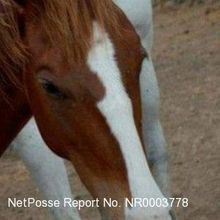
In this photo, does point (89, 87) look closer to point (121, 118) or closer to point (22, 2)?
point (121, 118)

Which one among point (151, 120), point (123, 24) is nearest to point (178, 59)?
point (151, 120)

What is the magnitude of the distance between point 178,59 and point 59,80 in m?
4.45

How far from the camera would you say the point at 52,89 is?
225cm

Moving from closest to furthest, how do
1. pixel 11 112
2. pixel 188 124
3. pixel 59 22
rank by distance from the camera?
pixel 59 22 < pixel 11 112 < pixel 188 124

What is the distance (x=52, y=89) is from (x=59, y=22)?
0.17m

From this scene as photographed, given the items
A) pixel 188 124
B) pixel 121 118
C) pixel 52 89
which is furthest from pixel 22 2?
pixel 188 124

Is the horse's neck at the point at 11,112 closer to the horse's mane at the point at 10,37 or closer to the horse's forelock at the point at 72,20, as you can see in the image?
the horse's mane at the point at 10,37

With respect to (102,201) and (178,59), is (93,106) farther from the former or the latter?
(178,59)

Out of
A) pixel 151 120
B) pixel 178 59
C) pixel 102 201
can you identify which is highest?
pixel 102 201

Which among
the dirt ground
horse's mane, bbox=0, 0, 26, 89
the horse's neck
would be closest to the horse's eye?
horse's mane, bbox=0, 0, 26, 89

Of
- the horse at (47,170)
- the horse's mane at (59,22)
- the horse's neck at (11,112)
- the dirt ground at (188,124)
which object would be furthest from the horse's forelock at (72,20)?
the dirt ground at (188,124)

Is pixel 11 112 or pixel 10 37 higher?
pixel 10 37

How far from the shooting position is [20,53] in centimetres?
231

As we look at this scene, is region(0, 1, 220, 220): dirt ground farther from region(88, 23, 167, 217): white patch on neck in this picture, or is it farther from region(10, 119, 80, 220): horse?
region(88, 23, 167, 217): white patch on neck
